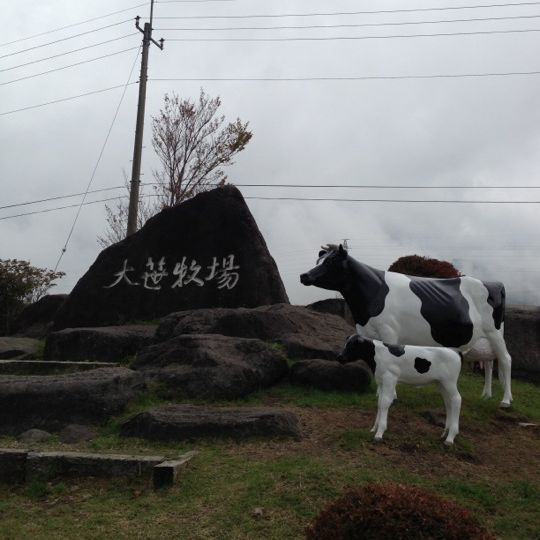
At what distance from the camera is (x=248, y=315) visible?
11.7m

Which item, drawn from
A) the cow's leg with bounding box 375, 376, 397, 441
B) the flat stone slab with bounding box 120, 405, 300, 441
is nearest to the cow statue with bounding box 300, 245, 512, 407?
the cow's leg with bounding box 375, 376, 397, 441

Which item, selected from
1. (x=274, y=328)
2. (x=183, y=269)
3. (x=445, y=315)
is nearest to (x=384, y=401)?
(x=445, y=315)

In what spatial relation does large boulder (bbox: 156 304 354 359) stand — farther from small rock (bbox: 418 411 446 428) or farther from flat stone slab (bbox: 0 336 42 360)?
flat stone slab (bbox: 0 336 42 360)

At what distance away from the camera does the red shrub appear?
1480cm

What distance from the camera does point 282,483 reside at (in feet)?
20.1

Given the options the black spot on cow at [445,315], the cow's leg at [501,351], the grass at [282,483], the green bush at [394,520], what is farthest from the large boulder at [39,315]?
the green bush at [394,520]

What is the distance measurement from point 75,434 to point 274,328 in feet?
14.3

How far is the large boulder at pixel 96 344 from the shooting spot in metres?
12.3

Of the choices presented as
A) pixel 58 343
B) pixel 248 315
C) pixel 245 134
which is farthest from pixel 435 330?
pixel 245 134

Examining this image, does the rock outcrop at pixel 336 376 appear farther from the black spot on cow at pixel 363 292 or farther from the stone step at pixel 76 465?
the stone step at pixel 76 465

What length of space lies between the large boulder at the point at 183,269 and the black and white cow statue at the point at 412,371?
6621 mm

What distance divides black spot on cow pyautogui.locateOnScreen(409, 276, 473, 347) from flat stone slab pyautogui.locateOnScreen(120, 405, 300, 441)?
7.30 feet

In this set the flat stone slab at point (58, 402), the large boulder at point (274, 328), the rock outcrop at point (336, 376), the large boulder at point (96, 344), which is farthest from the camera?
the large boulder at point (96, 344)

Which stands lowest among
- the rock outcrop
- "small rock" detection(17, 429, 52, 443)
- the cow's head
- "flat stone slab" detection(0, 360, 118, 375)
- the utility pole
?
"small rock" detection(17, 429, 52, 443)
